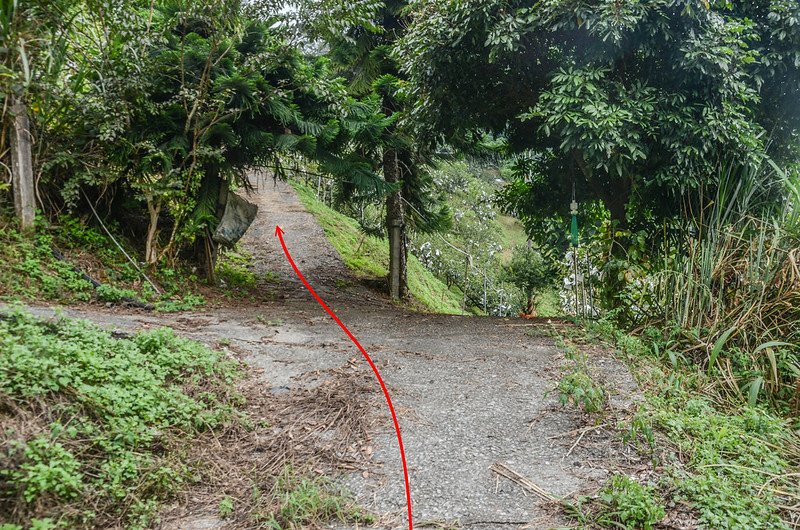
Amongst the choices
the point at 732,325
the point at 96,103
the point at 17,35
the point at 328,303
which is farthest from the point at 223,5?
the point at 732,325

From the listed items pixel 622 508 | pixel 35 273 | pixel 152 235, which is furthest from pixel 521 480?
pixel 152 235

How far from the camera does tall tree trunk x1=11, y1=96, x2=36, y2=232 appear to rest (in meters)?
6.02

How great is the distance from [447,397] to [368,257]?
10.8 m

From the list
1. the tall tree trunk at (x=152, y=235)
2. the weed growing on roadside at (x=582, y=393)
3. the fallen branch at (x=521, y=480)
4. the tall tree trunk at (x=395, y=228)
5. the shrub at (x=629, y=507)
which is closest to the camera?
the shrub at (x=629, y=507)

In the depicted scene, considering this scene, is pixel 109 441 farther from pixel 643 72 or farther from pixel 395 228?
pixel 395 228

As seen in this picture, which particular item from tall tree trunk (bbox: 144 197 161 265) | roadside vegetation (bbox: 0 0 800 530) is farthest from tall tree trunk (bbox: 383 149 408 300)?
tall tree trunk (bbox: 144 197 161 265)

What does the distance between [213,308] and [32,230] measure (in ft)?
7.04

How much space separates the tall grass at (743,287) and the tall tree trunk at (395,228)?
5.76 metres

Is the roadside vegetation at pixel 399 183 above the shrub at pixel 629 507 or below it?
above

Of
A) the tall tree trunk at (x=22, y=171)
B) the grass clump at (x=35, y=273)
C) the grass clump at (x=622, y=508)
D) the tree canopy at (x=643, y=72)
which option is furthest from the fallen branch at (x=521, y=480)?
the tall tree trunk at (x=22, y=171)

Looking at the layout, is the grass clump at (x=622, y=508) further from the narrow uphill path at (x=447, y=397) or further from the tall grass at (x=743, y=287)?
the tall grass at (x=743, y=287)

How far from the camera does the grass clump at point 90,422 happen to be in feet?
7.53

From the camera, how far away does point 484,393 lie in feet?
13.4

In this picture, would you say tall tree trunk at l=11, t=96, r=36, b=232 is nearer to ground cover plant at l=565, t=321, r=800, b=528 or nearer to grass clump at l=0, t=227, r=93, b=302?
grass clump at l=0, t=227, r=93, b=302
